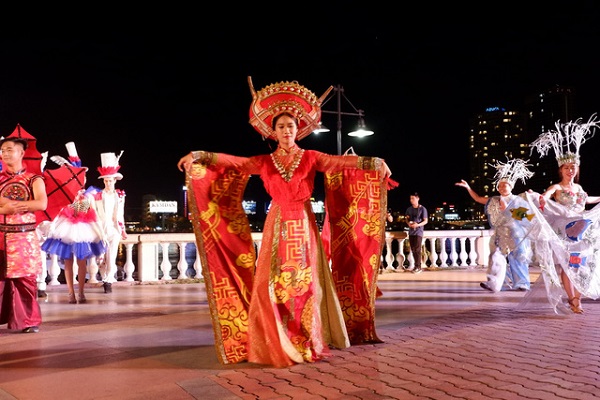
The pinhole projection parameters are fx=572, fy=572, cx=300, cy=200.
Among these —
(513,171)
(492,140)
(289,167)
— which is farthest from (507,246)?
(492,140)

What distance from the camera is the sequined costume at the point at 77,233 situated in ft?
25.5

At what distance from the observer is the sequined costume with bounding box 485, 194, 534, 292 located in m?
8.87

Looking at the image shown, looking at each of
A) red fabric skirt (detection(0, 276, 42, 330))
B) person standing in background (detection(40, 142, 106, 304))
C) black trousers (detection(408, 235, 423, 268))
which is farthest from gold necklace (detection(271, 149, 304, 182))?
black trousers (detection(408, 235, 423, 268))

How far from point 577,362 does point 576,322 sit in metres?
2.07

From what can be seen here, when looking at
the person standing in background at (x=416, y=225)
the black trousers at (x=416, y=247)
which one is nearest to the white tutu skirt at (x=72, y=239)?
the person standing in background at (x=416, y=225)

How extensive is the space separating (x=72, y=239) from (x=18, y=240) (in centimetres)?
209

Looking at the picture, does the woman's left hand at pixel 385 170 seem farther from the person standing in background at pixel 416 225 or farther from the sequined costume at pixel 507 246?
the person standing in background at pixel 416 225

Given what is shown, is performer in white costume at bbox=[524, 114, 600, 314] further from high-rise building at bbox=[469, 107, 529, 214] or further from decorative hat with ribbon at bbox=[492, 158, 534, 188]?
high-rise building at bbox=[469, 107, 529, 214]

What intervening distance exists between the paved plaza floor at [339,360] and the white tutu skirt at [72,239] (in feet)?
2.80

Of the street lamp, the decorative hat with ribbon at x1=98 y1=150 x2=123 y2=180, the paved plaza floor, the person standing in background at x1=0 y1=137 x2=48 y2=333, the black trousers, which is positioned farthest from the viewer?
the street lamp

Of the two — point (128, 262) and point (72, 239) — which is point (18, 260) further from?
point (128, 262)

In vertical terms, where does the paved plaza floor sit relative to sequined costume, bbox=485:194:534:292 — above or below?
below

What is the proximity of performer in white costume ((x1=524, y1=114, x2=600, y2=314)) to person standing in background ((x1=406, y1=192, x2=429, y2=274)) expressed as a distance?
513 centimetres

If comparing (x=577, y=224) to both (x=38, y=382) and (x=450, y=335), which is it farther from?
(x=38, y=382)
